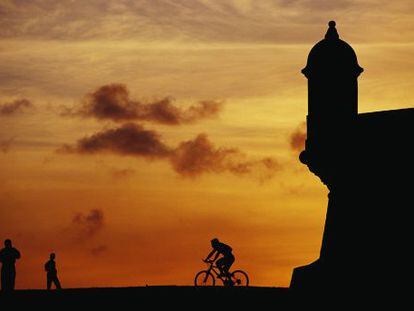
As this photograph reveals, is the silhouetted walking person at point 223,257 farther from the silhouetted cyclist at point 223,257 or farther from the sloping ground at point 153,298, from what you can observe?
the sloping ground at point 153,298

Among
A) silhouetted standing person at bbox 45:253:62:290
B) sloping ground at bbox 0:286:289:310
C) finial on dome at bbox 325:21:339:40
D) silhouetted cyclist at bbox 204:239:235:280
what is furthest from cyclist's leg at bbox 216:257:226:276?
finial on dome at bbox 325:21:339:40

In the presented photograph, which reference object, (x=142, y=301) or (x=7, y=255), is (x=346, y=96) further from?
(x=7, y=255)

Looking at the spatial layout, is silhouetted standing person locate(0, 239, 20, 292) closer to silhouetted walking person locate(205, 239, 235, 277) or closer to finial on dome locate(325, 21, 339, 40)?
silhouetted walking person locate(205, 239, 235, 277)

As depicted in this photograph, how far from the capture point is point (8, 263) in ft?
103

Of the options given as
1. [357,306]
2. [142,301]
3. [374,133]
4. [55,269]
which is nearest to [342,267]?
[357,306]

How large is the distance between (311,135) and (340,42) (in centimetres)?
298

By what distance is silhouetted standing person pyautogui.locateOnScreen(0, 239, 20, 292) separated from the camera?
31453 millimetres

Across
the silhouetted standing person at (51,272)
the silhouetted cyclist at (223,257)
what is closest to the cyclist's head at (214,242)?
the silhouetted cyclist at (223,257)

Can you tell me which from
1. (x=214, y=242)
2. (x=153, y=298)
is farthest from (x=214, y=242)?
(x=153, y=298)

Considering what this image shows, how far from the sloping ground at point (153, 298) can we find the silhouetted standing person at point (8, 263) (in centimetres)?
74

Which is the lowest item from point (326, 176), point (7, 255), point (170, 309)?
point (170, 309)

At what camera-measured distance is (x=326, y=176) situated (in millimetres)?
31594

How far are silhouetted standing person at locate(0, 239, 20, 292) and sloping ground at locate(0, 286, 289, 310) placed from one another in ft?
2.43

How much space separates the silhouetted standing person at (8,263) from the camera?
3145 cm
